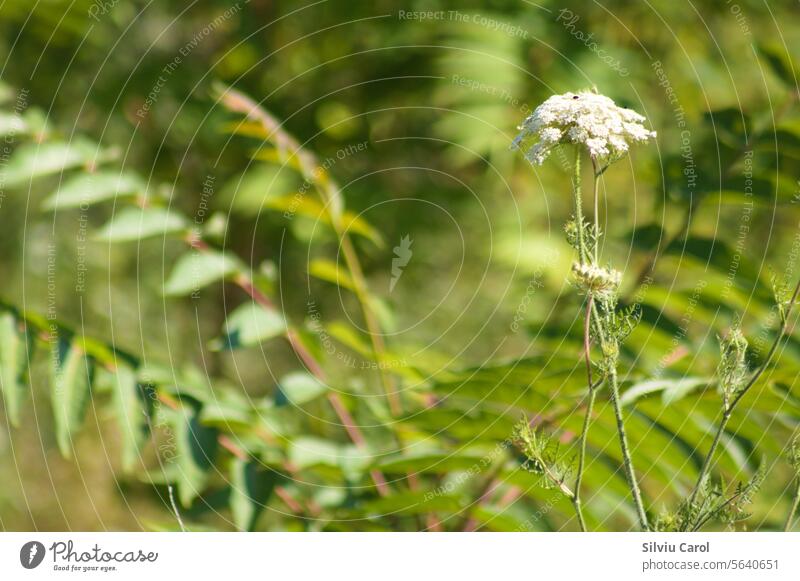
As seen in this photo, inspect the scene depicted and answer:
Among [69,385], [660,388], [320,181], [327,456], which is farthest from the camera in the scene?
[320,181]

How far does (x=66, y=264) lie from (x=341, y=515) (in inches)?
63.8

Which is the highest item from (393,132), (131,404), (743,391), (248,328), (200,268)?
(393,132)

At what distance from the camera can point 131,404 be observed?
3.61 feet

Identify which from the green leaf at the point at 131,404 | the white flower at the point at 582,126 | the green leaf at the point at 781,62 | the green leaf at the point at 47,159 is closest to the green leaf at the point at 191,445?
the green leaf at the point at 131,404

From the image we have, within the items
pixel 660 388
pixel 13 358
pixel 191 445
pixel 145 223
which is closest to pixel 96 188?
pixel 145 223

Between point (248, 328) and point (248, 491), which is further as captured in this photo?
point (248, 328)

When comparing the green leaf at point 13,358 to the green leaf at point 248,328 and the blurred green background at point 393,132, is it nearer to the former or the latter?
the green leaf at point 248,328

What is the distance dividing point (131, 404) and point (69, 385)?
0.08 meters

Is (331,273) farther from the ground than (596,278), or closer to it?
farther from the ground

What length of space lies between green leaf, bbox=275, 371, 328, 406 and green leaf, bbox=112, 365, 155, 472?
173 mm

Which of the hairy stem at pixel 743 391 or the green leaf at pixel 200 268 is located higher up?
the green leaf at pixel 200 268

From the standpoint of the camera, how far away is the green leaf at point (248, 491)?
1106 millimetres

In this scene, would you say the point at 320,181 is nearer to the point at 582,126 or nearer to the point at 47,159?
the point at 47,159

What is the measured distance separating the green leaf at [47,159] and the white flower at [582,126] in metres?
0.85
